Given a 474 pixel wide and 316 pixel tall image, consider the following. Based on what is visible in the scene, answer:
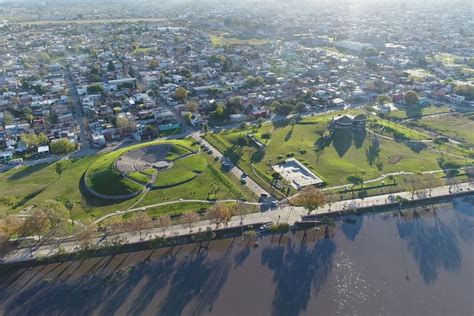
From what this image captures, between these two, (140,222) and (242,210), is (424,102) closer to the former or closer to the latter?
(242,210)

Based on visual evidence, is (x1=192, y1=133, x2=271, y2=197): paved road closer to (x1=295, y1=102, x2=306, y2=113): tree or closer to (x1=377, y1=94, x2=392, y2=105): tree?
(x1=295, y1=102, x2=306, y2=113): tree

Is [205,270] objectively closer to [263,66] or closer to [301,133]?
[301,133]

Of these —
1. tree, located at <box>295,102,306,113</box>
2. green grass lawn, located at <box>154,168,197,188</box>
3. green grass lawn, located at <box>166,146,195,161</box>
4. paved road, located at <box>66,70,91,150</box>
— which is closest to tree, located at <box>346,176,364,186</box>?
green grass lawn, located at <box>154,168,197,188</box>

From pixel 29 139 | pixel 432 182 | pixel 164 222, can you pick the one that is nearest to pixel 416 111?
pixel 432 182

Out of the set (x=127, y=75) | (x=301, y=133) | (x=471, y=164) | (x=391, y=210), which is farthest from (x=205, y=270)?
(x=127, y=75)

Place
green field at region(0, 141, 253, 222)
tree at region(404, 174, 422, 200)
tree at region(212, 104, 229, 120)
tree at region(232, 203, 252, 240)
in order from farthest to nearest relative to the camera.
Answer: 1. tree at region(212, 104, 229, 120)
2. tree at region(404, 174, 422, 200)
3. green field at region(0, 141, 253, 222)
4. tree at region(232, 203, 252, 240)
